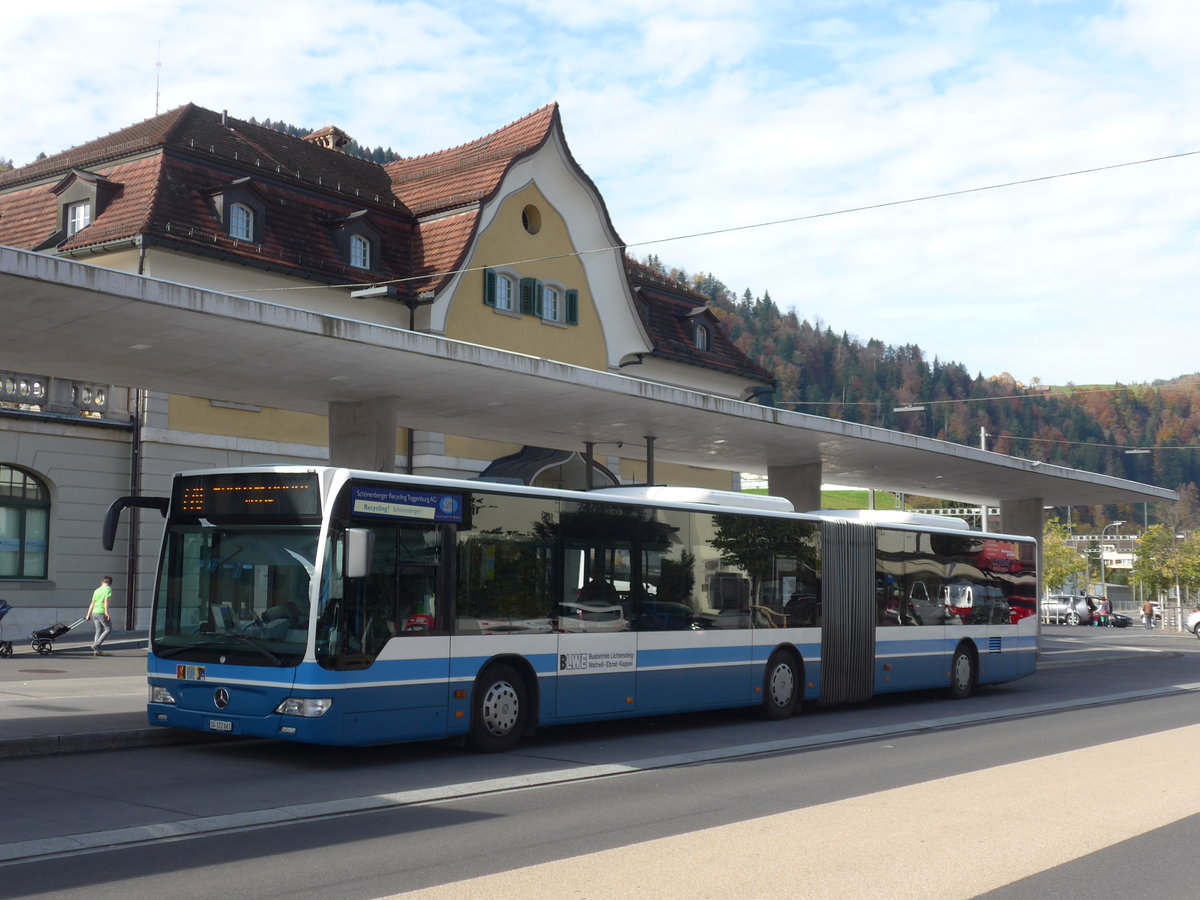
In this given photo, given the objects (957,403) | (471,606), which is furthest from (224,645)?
(957,403)

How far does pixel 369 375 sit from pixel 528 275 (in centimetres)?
2074

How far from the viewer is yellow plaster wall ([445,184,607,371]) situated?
123 ft

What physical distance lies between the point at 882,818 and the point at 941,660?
12.6 m

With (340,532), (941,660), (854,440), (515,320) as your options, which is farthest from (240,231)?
(340,532)

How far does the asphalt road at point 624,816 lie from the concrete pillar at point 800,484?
15.0 metres

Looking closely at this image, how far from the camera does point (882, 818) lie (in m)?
9.54

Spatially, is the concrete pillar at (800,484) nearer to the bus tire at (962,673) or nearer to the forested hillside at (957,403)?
the bus tire at (962,673)

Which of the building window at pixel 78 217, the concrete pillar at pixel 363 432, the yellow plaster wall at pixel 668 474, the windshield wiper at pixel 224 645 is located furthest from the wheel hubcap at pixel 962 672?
the building window at pixel 78 217

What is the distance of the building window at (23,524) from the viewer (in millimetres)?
28422

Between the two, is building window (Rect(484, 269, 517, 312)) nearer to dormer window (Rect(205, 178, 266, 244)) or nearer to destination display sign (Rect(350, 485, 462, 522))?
dormer window (Rect(205, 178, 266, 244))

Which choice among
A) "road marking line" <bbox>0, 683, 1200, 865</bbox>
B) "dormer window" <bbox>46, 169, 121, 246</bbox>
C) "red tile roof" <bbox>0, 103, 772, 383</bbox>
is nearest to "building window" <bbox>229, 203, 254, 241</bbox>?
"red tile roof" <bbox>0, 103, 772, 383</bbox>

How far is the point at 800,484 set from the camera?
31.4 metres

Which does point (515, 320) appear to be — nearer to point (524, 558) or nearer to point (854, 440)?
point (854, 440)

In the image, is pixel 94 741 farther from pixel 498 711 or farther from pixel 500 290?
pixel 500 290
